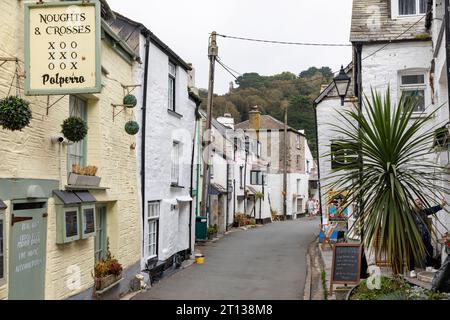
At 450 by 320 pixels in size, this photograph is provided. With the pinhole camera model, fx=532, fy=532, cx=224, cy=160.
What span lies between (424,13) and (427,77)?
2032 mm

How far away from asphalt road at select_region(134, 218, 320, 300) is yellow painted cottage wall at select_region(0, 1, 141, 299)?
4.93 ft

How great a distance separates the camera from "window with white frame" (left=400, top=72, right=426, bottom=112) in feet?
45.4

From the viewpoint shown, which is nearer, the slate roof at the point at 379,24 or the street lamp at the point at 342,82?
the street lamp at the point at 342,82

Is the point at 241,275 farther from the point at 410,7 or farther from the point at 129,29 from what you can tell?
the point at 410,7

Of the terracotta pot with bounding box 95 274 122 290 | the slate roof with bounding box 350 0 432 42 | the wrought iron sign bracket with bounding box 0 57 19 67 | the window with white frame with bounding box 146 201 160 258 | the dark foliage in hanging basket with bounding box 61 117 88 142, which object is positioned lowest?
the terracotta pot with bounding box 95 274 122 290

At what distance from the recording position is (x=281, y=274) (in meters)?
15.2

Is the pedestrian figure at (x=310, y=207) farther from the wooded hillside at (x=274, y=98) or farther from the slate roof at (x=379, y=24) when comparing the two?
the slate roof at (x=379, y=24)

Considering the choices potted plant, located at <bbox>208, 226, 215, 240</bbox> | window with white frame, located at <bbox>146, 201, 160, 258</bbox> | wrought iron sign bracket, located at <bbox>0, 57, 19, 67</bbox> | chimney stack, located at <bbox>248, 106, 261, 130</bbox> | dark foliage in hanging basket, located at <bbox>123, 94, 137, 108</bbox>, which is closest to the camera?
wrought iron sign bracket, located at <bbox>0, 57, 19, 67</bbox>

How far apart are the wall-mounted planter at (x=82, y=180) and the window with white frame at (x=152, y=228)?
431 cm

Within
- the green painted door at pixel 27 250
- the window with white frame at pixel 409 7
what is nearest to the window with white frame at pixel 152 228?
the green painted door at pixel 27 250

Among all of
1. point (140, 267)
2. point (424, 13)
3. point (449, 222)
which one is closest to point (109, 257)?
point (140, 267)

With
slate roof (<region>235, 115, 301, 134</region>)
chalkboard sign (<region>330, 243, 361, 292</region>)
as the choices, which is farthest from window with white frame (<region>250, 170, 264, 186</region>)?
chalkboard sign (<region>330, 243, 361, 292</region>)

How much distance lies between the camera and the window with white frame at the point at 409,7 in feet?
48.1

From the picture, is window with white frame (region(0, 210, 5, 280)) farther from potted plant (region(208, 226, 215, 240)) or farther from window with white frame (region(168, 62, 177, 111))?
potted plant (region(208, 226, 215, 240))
